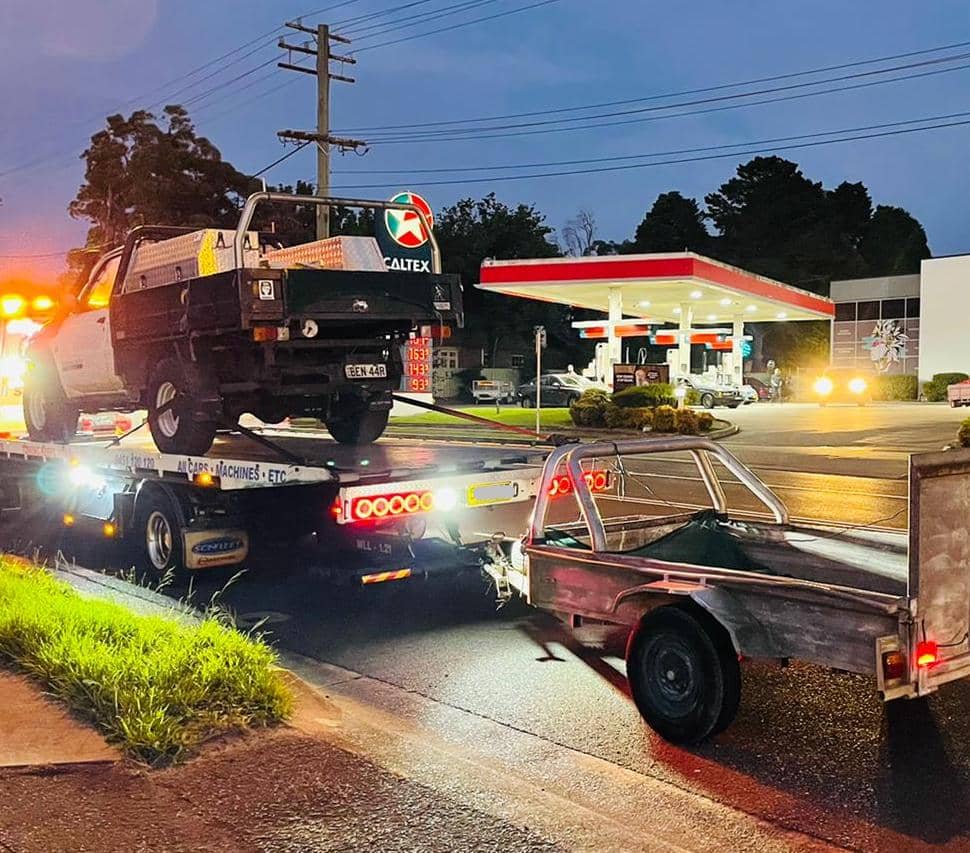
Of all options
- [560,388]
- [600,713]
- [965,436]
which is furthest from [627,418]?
[600,713]

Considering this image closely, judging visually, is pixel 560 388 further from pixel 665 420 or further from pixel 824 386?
pixel 665 420

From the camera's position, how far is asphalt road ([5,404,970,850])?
14.7 feet

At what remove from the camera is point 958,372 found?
4644 centimetres

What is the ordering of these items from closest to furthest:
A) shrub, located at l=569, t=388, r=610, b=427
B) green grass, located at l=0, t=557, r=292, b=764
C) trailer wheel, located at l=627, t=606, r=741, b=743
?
1. green grass, located at l=0, t=557, r=292, b=764
2. trailer wheel, located at l=627, t=606, r=741, b=743
3. shrub, located at l=569, t=388, r=610, b=427

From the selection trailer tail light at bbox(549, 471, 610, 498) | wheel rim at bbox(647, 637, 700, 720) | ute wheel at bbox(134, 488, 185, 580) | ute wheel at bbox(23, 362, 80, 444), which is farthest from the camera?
ute wheel at bbox(23, 362, 80, 444)

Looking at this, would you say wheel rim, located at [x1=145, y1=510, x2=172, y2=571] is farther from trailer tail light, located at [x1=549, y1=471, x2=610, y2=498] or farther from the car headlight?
the car headlight

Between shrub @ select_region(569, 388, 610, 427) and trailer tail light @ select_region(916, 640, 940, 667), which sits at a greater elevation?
shrub @ select_region(569, 388, 610, 427)

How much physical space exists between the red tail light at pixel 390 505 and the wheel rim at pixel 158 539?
6.93 ft

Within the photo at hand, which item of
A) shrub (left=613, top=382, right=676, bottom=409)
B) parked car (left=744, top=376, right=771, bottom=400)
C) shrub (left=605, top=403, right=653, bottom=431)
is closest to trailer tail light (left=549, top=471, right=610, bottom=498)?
shrub (left=605, top=403, right=653, bottom=431)

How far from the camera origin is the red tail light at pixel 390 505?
7645mm

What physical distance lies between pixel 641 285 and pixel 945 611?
29.6 metres

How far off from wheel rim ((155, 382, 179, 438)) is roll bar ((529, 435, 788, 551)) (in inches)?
162

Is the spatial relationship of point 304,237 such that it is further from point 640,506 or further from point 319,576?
point 319,576

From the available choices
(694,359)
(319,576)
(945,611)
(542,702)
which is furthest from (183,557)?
(694,359)
